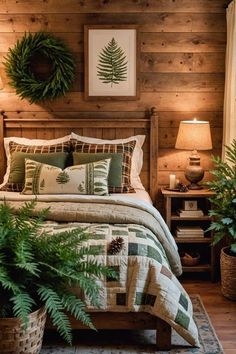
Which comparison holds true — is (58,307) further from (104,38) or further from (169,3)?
(169,3)

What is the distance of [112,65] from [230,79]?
1.03 meters

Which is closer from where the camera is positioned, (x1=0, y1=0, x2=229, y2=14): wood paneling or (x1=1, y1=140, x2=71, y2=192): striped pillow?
(x1=1, y1=140, x2=71, y2=192): striped pillow

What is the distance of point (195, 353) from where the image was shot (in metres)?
2.94

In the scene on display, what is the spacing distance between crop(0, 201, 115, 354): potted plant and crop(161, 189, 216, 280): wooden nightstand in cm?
153

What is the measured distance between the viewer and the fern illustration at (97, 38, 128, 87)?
14.7ft

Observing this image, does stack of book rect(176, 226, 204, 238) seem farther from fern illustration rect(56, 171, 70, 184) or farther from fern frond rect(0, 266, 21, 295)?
fern frond rect(0, 266, 21, 295)

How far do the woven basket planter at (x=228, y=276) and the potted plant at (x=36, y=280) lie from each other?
1325 millimetres

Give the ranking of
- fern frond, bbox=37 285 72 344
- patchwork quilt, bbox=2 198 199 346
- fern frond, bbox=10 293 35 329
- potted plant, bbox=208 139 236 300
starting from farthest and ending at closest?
potted plant, bbox=208 139 236 300 → patchwork quilt, bbox=2 198 199 346 → fern frond, bbox=37 285 72 344 → fern frond, bbox=10 293 35 329

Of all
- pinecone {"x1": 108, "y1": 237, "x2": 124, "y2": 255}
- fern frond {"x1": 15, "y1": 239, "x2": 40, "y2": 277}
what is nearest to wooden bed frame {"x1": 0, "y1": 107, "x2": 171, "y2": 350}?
pinecone {"x1": 108, "y1": 237, "x2": 124, "y2": 255}

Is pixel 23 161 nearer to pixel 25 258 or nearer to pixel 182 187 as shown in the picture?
pixel 182 187

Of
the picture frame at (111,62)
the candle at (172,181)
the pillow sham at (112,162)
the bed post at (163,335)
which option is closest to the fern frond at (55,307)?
the bed post at (163,335)

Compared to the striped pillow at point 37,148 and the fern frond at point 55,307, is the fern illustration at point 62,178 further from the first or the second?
the fern frond at point 55,307

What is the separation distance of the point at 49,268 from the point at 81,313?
28cm

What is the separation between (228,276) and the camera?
3.81 m
